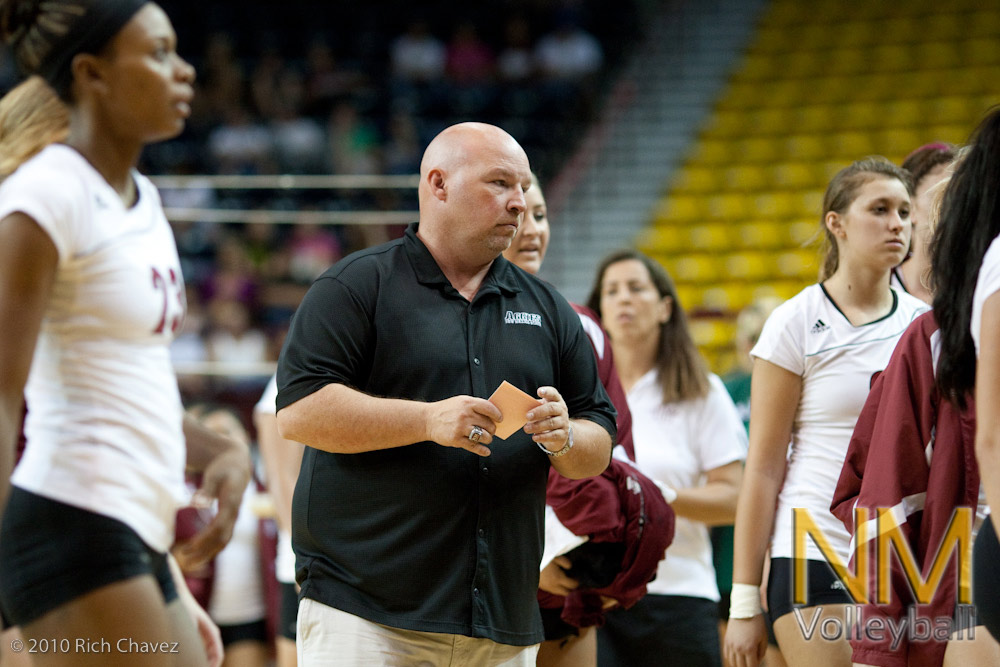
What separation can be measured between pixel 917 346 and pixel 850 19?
35.5ft

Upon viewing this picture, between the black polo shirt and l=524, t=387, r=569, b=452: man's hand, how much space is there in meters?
0.17

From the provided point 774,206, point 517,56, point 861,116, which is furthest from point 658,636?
point 517,56

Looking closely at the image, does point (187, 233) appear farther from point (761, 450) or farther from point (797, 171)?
point (761, 450)

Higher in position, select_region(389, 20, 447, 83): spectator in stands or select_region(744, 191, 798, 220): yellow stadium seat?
select_region(389, 20, 447, 83): spectator in stands

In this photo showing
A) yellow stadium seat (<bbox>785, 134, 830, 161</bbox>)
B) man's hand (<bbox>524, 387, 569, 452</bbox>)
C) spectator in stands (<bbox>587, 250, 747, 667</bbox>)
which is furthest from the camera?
yellow stadium seat (<bbox>785, 134, 830, 161</bbox>)

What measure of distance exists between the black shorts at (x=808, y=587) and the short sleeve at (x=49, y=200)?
2.10 meters

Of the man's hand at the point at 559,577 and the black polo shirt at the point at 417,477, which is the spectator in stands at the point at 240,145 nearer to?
A: the man's hand at the point at 559,577

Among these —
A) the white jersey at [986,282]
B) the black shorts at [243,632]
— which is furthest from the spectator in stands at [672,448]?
the black shorts at [243,632]

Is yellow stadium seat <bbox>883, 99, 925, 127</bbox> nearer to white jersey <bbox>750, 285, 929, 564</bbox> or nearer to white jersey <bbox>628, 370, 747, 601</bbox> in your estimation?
white jersey <bbox>628, 370, 747, 601</bbox>

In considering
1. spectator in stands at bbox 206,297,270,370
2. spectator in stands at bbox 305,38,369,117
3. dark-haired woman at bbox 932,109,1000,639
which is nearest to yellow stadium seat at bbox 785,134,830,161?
spectator in stands at bbox 305,38,369,117

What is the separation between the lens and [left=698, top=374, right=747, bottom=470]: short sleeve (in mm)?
3982

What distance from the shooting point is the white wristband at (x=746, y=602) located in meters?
3.03

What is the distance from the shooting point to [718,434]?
4.02 metres

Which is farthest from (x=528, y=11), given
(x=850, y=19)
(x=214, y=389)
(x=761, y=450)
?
(x=761, y=450)
